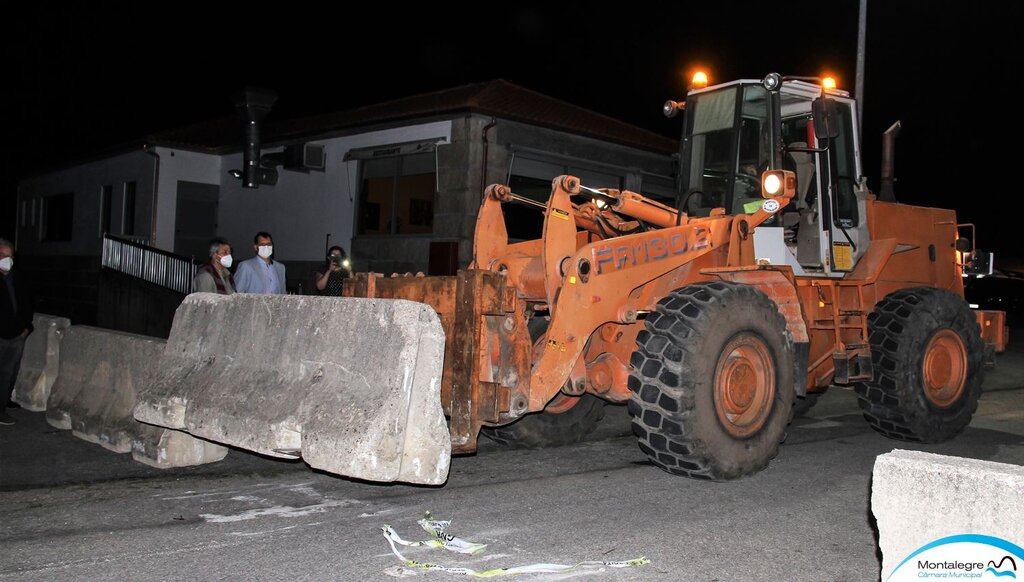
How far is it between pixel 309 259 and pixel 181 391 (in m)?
14.3

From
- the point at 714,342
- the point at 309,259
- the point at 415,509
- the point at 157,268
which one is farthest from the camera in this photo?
the point at 309,259

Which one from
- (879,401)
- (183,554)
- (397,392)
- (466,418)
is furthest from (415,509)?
(879,401)

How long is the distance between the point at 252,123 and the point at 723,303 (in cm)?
1267

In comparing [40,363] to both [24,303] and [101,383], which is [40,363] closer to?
[24,303]

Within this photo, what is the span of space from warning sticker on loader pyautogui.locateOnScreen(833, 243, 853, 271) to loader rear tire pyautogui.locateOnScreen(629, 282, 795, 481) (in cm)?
180

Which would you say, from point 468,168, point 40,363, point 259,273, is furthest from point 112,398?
point 468,168

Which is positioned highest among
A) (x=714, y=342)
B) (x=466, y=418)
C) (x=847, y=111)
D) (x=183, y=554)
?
(x=847, y=111)

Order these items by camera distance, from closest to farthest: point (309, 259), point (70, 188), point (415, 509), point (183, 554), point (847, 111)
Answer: point (183, 554) < point (415, 509) < point (847, 111) < point (309, 259) < point (70, 188)

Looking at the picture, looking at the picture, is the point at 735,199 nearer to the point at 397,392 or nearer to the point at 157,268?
the point at 397,392

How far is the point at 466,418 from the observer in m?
5.81

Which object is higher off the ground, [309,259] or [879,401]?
[309,259]

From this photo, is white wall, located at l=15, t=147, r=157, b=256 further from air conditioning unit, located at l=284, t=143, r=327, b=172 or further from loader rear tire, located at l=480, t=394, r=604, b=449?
loader rear tire, located at l=480, t=394, r=604, b=449

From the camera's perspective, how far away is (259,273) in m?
9.95

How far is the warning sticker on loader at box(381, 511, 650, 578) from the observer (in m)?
4.48
